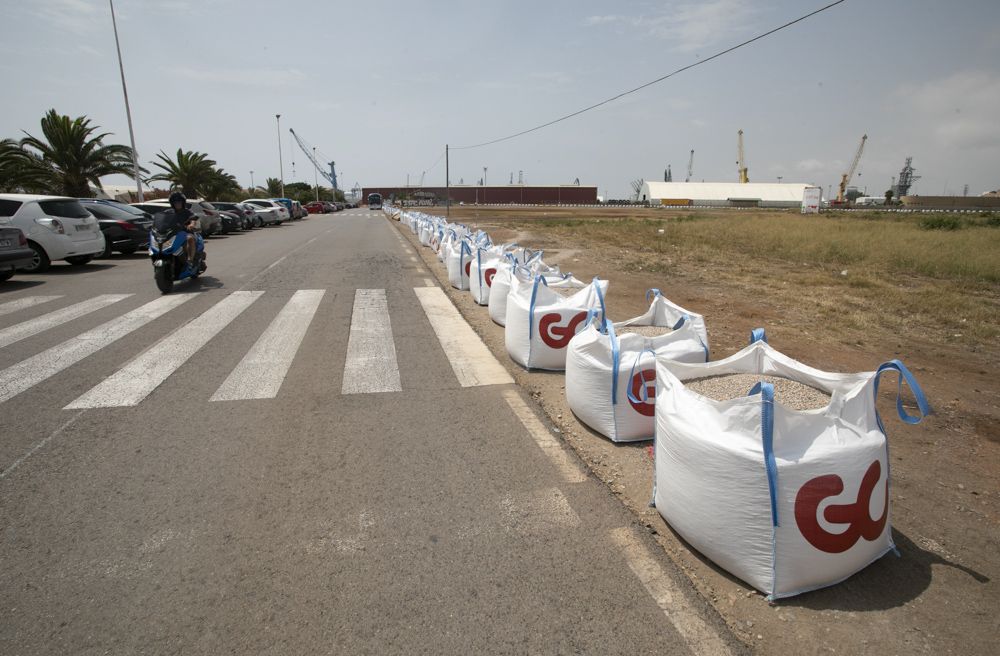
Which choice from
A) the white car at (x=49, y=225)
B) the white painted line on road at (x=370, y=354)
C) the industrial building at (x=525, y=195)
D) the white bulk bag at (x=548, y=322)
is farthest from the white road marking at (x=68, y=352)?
the industrial building at (x=525, y=195)

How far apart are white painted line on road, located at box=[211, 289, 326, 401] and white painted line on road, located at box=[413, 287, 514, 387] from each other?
68.8 inches

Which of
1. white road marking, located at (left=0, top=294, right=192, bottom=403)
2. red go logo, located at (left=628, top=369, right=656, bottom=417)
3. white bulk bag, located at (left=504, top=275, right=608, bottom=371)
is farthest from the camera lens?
white bulk bag, located at (left=504, top=275, right=608, bottom=371)

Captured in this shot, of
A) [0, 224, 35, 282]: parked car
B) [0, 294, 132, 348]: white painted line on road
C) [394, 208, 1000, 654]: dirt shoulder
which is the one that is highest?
[0, 224, 35, 282]: parked car

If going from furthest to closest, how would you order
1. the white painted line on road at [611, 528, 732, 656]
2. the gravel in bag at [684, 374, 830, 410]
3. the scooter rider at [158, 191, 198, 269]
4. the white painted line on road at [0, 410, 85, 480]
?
the scooter rider at [158, 191, 198, 269] → the white painted line on road at [0, 410, 85, 480] → the gravel in bag at [684, 374, 830, 410] → the white painted line on road at [611, 528, 732, 656]

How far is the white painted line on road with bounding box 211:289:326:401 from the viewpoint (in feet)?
15.8

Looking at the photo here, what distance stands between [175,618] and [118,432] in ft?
7.59

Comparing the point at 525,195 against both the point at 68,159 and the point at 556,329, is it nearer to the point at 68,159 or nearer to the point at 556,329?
the point at 68,159

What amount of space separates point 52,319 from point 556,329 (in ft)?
A: 23.6

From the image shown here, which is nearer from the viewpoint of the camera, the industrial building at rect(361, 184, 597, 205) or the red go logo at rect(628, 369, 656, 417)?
the red go logo at rect(628, 369, 656, 417)

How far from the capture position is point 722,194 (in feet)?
342

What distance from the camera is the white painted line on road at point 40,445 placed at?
341cm

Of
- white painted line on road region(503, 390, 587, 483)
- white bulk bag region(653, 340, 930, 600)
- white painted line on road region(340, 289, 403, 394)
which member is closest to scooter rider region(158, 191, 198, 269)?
white painted line on road region(340, 289, 403, 394)

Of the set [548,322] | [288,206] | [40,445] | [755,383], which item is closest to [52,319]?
[40,445]

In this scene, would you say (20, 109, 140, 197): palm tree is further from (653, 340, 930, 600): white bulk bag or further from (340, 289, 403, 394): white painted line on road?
(653, 340, 930, 600): white bulk bag
